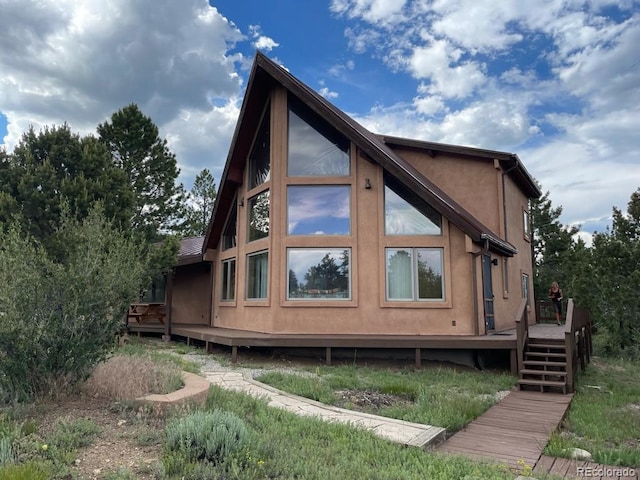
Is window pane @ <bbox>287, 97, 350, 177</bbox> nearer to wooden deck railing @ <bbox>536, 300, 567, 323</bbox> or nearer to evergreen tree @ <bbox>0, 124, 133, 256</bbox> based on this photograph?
evergreen tree @ <bbox>0, 124, 133, 256</bbox>

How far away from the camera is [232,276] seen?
1393 cm

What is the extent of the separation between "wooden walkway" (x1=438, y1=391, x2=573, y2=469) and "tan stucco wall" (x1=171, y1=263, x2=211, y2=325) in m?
11.8

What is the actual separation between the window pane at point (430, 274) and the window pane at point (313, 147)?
113 inches

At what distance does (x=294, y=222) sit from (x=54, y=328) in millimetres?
7123

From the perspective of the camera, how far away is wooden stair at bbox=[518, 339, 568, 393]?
8.25 m

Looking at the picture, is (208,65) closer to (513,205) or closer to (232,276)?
(232,276)

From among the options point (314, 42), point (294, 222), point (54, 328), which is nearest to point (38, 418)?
point (54, 328)

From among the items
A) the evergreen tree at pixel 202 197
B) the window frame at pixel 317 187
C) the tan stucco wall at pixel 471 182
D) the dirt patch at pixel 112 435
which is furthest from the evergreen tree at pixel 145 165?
the dirt patch at pixel 112 435

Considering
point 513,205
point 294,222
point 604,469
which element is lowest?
point 604,469

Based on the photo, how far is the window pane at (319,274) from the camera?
1115 centimetres

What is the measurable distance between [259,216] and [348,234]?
2746mm

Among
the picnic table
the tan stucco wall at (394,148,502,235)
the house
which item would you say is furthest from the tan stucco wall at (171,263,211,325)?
A: the tan stucco wall at (394,148,502,235)

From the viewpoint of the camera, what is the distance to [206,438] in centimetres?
372

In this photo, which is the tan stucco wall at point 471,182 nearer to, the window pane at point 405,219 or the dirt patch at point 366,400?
the window pane at point 405,219
